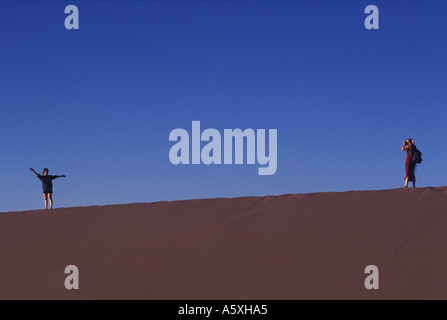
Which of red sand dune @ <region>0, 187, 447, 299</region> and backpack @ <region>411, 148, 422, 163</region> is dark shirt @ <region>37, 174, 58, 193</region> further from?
backpack @ <region>411, 148, 422, 163</region>

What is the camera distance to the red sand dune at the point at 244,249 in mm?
8875

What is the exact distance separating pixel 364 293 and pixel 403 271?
3.28ft

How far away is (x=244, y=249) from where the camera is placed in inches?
411

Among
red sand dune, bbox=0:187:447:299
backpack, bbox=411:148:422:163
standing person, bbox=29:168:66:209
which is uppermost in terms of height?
backpack, bbox=411:148:422:163

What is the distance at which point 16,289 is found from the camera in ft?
32.3

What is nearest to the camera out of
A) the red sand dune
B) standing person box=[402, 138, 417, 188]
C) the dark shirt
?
the red sand dune

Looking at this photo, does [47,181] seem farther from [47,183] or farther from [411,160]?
[411,160]

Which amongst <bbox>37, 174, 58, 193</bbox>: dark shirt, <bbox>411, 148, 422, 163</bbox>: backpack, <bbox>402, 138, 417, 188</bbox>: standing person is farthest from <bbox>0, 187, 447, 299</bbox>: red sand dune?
<bbox>37, 174, 58, 193</bbox>: dark shirt

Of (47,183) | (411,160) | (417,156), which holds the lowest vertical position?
(47,183)

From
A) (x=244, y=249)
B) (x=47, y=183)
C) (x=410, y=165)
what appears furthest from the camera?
(x=47, y=183)

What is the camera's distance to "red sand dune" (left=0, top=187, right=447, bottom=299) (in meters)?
8.88

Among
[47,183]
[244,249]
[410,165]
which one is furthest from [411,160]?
[47,183]

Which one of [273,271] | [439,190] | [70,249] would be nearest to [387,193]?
[439,190]

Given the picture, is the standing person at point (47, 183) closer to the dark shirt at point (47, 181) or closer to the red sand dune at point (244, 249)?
the dark shirt at point (47, 181)
